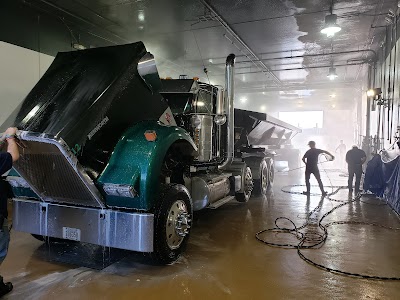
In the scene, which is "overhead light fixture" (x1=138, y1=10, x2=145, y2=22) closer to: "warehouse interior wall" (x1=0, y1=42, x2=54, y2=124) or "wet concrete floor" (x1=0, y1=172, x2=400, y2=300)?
"warehouse interior wall" (x1=0, y1=42, x2=54, y2=124)

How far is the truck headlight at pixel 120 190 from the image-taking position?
11.7 feet

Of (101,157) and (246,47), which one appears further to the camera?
(246,47)

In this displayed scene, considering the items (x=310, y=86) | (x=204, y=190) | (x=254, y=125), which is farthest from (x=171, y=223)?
(x=310, y=86)

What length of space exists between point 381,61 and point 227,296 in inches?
501

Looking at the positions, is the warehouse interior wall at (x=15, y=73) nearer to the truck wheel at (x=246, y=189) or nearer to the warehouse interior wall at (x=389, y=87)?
the truck wheel at (x=246, y=189)

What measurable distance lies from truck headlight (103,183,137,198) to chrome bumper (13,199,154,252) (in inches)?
9.2

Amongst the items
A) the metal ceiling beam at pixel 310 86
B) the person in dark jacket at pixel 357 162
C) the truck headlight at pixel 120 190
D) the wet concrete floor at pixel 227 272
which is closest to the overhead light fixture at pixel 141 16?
the wet concrete floor at pixel 227 272

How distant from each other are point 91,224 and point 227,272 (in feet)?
5.51

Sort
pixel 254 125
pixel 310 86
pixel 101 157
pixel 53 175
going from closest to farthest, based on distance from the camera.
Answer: pixel 53 175 < pixel 101 157 < pixel 254 125 < pixel 310 86

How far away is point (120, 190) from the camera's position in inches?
141

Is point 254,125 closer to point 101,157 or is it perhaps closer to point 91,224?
point 101,157

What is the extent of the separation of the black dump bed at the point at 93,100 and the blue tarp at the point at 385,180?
6227 mm

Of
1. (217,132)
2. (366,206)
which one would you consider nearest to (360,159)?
(366,206)

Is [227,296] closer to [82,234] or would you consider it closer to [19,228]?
[82,234]
